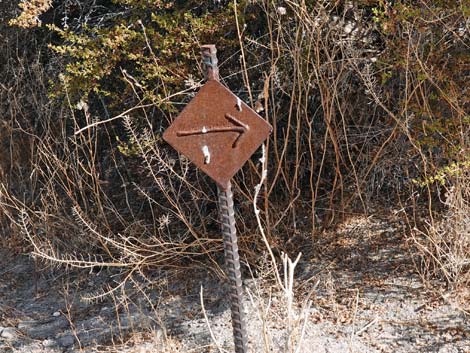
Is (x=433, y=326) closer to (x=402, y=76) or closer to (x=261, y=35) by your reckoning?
(x=402, y=76)

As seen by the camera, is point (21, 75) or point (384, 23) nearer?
point (384, 23)

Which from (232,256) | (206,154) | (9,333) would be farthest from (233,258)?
(9,333)

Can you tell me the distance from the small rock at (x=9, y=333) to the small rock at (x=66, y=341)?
0.37 m

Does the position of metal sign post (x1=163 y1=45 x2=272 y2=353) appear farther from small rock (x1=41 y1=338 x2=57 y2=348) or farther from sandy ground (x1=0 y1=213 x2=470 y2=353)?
small rock (x1=41 y1=338 x2=57 y2=348)

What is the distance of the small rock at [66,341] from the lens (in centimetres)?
457

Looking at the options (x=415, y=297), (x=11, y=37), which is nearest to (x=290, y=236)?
(x=415, y=297)

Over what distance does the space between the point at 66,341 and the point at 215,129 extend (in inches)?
98.8

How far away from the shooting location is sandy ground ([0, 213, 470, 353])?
4.06 metres

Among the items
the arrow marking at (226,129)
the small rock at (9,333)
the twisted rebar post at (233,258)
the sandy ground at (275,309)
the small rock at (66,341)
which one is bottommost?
the small rock at (9,333)

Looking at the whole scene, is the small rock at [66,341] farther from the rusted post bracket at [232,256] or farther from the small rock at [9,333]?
the rusted post bracket at [232,256]

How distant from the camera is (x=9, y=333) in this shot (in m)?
4.82

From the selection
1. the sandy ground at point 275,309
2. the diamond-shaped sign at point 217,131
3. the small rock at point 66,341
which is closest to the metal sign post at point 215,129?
the diamond-shaped sign at point 217,131

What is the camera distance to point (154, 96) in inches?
180

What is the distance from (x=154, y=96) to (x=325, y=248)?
1651 millimetres
